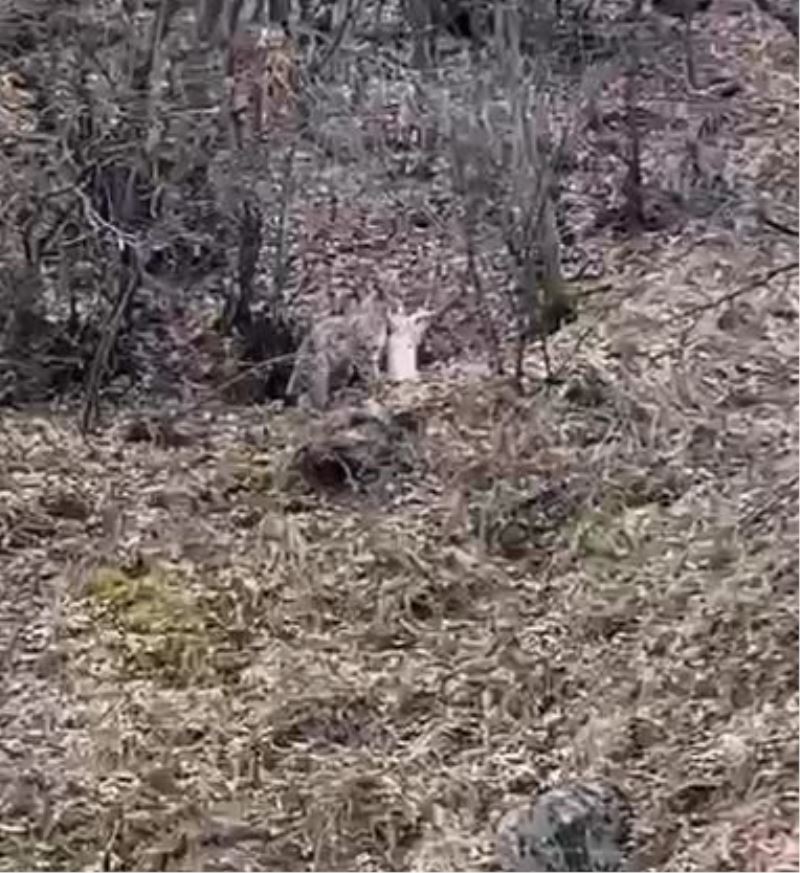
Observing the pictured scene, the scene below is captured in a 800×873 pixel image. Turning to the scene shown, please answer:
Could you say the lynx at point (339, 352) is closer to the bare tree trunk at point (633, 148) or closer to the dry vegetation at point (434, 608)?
the dry vegetation at point (434, 608)

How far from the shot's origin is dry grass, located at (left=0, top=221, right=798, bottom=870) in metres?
3.87

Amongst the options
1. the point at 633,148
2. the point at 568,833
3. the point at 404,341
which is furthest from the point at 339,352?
the point at 568,833

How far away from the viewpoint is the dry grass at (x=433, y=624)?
387cm

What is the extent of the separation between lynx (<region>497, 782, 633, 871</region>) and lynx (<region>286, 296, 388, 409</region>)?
83.2 inches

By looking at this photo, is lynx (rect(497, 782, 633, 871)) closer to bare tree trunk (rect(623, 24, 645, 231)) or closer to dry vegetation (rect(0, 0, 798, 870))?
dry vegetation (rect(0, 0, 798, 870))

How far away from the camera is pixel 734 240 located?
5.93m

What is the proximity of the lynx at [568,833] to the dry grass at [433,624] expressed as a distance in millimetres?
59

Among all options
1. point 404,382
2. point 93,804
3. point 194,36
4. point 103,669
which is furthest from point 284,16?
point 93,804

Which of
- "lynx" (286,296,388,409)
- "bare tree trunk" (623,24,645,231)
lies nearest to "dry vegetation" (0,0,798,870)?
"lynx" (286,296,388,409)

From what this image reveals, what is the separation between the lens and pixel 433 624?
455 cm

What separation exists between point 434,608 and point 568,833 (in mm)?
1035

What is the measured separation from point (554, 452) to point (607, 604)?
2.51ft

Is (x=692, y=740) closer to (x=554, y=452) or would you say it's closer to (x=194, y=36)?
(x=554, y=452)

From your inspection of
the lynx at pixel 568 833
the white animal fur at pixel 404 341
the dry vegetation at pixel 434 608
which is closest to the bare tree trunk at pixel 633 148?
the dry vegetation at pixel 434 608
